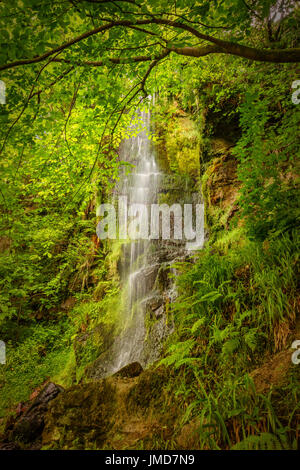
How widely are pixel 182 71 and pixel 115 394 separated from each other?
6747mm

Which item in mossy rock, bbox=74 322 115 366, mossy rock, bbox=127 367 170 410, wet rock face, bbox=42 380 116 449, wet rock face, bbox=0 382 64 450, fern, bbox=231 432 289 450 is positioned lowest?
mossy rock, bbox=74 322 115 366

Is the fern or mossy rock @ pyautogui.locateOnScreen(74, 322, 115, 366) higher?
A: the fern

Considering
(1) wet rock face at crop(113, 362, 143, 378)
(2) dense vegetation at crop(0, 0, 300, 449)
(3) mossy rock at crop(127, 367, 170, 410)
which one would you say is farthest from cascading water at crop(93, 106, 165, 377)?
(3) mossy rock at crop(127, 367, 170, 410)

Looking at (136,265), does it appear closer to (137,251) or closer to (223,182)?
(137,251)

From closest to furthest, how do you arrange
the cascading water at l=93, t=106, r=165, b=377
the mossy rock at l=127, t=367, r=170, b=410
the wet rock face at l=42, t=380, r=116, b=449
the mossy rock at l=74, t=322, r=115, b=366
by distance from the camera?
the wet rock face at l=42, t=380, r=116, b=449, the mossy rock at l=127, t=367, r=170, b=410, the cascading water at l=93, t=106, r=165, b=377, the mossy rock at l=74, t=322, r=115, b=366

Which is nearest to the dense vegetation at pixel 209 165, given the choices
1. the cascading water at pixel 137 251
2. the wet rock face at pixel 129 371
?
the wet rock face at pixel 129 371

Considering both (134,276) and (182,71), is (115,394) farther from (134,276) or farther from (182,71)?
(182,71)

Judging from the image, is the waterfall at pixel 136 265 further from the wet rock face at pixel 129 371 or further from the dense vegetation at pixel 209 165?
the wet rock face at pixel 129 371

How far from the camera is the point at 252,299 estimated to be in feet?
10.6

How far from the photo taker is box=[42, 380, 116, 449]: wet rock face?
246cm

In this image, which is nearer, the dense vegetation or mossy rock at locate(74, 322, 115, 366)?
the dense vegetation

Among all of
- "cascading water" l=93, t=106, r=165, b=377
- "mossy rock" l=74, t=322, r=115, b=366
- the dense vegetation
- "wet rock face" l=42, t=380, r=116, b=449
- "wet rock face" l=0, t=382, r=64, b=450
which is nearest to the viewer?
the dense vegetation

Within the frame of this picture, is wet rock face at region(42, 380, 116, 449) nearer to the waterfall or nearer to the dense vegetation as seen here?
the dense vegetation

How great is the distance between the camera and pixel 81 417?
108 inches
